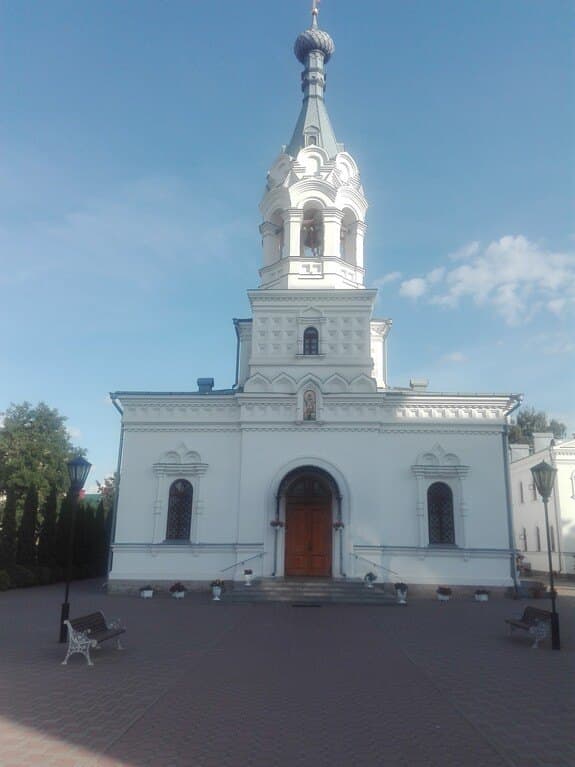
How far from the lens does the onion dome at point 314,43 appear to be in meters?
27.6

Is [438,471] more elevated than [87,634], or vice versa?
[438,471]

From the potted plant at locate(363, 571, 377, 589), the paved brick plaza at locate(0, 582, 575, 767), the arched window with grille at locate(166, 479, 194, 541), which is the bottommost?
the paved brick plaza at locate(0, 582, 575, 767)

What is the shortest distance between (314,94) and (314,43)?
2703 mm

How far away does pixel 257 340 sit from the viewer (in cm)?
2262

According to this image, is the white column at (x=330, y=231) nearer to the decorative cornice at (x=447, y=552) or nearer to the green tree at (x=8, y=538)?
the decorative cornice at (x=447, y=552)

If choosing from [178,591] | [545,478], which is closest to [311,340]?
[178,591]

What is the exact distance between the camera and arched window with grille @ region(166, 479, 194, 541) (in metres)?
21.2

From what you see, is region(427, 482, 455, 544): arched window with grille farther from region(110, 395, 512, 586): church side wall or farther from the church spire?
the church spire

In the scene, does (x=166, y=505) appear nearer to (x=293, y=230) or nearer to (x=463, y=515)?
(x=463, y=515)

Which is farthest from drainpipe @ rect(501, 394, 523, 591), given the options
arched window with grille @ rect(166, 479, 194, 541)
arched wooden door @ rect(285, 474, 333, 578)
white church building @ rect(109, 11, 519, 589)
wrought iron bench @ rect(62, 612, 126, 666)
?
wrought iron bench @ rect(62, 612, 126, 666)

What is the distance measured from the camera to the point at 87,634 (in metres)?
9.72

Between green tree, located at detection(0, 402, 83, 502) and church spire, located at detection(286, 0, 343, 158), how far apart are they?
2384 centimetres

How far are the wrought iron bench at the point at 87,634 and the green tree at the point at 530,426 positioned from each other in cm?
5052

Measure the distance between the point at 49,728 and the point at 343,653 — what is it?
5438 mm
